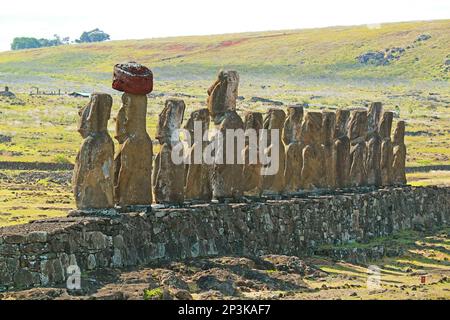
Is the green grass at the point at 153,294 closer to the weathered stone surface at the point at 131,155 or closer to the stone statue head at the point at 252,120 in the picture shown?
the weathered stone surface at the point at 131,155

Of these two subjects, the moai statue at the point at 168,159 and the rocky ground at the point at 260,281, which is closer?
the rocky ground at the point at 260,281

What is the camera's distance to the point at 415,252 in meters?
37.2

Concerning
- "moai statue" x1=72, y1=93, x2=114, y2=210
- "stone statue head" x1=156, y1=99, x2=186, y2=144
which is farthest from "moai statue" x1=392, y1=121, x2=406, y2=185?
"moai statue" x1=72, y1=93, x2=114, y2=210

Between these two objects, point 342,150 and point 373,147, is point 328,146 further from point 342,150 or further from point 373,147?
point 373,147

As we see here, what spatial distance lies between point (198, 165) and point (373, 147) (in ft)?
37.2

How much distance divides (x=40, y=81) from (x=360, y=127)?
76.8 meters

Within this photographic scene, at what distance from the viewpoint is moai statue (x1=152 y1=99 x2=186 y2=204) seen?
29.7m

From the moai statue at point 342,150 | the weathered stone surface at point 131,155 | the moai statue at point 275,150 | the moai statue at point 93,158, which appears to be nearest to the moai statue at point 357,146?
the moai statue at point 342,150

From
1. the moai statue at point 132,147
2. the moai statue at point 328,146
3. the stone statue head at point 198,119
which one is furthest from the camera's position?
the moai statue at point 328,146

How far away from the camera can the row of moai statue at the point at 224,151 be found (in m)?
27.1

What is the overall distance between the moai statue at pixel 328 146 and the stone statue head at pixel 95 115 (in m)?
12.0

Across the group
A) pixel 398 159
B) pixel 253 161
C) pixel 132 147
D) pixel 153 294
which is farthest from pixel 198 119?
pixel 398 159

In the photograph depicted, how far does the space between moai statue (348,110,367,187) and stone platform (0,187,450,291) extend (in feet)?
2.23
